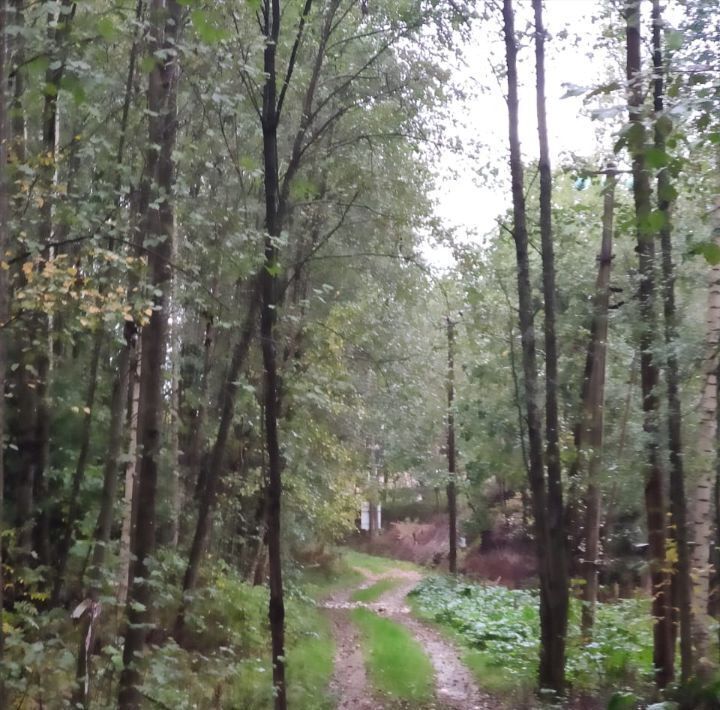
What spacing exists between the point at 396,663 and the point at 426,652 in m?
1.57

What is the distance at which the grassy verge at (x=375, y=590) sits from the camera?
2484cm

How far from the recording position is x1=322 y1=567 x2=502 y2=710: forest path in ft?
37.3

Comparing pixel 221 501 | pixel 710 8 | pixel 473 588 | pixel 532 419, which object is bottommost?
pixel 473 588

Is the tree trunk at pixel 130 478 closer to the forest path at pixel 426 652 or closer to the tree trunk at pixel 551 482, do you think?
the forest path at pixel 426 652

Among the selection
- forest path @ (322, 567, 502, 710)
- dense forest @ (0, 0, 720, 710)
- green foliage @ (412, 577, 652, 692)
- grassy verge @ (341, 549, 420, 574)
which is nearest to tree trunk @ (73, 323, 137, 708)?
dense forest @ (0, 0, 720, 710)

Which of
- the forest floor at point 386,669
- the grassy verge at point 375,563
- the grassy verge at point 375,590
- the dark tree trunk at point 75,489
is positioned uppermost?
the dark tree trunk at point 75,489

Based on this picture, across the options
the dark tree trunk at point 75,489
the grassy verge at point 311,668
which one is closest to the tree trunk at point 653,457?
the grassy verge at point 311,668

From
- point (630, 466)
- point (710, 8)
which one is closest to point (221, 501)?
point (630, 466)

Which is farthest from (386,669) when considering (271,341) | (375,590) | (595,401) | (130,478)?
(375,590)

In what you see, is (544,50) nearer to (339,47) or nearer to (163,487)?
(339,47)

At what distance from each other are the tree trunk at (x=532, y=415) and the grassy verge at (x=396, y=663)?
6.54 ft

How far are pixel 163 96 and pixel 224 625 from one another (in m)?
Answer: 9.02

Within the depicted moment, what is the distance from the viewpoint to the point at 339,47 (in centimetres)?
1204

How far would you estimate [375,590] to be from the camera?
87.6ft
